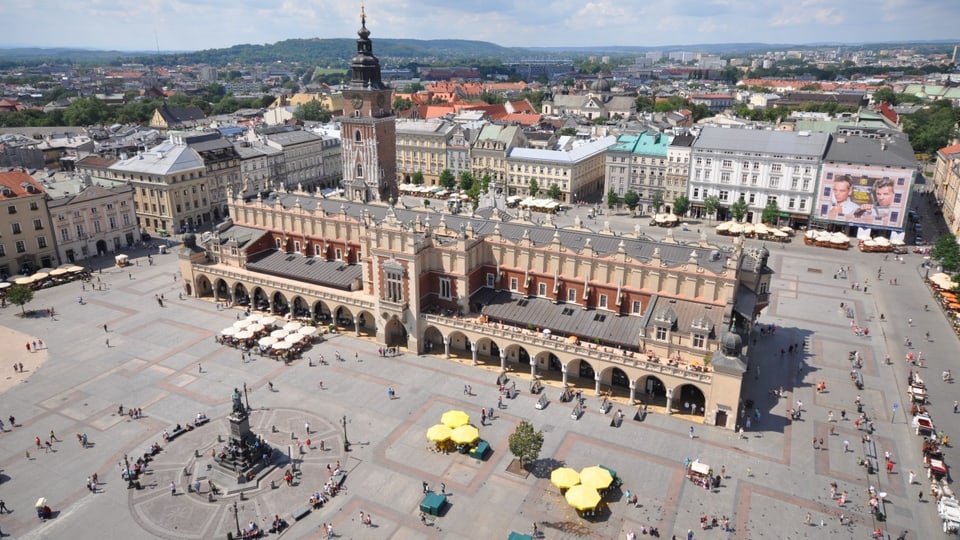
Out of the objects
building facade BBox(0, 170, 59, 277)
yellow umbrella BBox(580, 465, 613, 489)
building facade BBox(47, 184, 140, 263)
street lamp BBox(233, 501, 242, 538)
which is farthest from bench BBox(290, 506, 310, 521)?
building facade BBox(47, 184, 140, 263)

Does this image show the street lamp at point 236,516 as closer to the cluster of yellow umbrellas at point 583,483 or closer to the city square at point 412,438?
the city square at point 412,438

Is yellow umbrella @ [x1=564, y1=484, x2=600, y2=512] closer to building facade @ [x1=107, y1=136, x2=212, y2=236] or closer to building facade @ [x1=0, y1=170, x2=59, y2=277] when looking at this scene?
building facade @ [x1=0, y1=170, x2=59, y2=277]

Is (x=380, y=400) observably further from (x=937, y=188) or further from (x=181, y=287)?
(x=937, y=188)

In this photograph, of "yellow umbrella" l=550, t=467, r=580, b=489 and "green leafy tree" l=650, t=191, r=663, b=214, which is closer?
"yellow umbrella" l=550, t=467, r=580, b=489

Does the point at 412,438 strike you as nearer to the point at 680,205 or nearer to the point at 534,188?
the point at 680,205

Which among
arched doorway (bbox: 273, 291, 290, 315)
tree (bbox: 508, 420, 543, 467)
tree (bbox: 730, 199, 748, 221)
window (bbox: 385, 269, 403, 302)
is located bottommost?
arched doorway (bbox: 273, 291, 290, 315)

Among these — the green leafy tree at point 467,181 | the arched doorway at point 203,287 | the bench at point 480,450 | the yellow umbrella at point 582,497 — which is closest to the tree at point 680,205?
the green leafy tree at point 467,181
